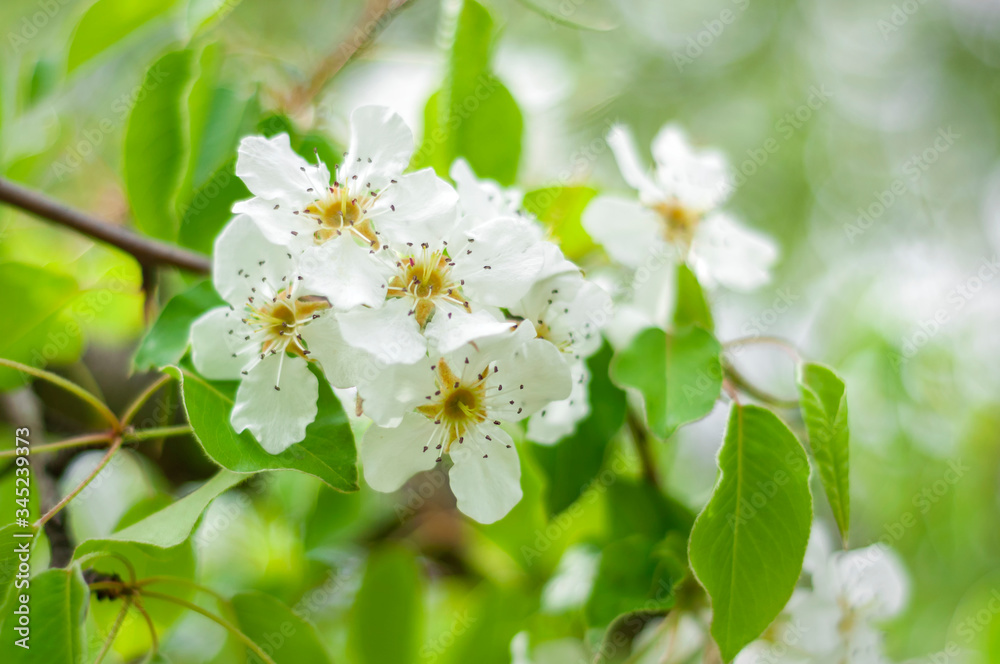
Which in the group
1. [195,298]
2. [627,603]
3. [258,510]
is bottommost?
[258,510]

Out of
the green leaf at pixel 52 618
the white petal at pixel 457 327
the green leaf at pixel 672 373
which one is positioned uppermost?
the white petal at pixel 457 327

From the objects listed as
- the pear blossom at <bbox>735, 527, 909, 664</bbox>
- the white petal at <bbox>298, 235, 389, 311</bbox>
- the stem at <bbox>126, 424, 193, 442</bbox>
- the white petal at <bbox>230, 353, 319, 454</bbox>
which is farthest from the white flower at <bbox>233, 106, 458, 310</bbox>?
the pear blossom at <bbox>735, 527, 909, 664</bbox>

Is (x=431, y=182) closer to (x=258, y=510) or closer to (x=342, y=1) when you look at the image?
(x=258, y=510)

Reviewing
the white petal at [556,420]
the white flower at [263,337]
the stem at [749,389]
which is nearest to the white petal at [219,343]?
the white flower at [263,337]

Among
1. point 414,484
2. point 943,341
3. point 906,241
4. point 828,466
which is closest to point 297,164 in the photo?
point 828,466

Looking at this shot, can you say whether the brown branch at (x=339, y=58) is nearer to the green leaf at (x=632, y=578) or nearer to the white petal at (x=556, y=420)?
the white petal at (x=556, y=420)

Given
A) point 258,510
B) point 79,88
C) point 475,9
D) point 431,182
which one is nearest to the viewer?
point 431,182
